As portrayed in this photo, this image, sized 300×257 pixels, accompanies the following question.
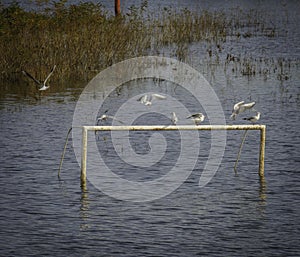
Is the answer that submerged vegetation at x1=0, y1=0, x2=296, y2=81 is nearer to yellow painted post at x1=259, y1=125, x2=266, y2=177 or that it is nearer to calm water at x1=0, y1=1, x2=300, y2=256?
calm water at x1=0, y1=1, x2=300, y2=256

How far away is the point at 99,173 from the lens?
1519cm

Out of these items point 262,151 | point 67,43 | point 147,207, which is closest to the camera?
point 147,207

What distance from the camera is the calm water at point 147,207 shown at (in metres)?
11.1

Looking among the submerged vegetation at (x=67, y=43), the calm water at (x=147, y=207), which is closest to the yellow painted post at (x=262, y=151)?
the calm water at (x=147, y=207)

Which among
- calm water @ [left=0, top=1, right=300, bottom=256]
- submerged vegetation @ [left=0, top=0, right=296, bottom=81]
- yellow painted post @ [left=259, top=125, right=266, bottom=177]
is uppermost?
submerged vegetation @ [left=0, top=0, right=296, bottom=81]

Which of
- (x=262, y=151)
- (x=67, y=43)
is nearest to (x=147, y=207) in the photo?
(x=262, y=151)

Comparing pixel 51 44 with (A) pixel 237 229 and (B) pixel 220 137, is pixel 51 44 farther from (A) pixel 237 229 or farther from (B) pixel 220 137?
(A) pixel 237 229

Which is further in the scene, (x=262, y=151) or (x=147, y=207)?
(x=262, y=151)

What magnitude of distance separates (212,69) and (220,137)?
11.1m

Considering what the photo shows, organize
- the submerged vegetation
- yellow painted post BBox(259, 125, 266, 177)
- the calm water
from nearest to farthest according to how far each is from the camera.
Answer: the calm water → yellow painted post BBox(259, 125, 266, 177) → the submerged vegetation

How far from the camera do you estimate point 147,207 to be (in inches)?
512

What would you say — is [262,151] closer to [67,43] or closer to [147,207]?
[147,207]

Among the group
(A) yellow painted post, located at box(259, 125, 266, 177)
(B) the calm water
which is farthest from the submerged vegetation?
(A) yellow painted post, located at box(259, 125, 266, 177)

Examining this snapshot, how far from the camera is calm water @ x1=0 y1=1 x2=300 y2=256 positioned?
36.4 feet
